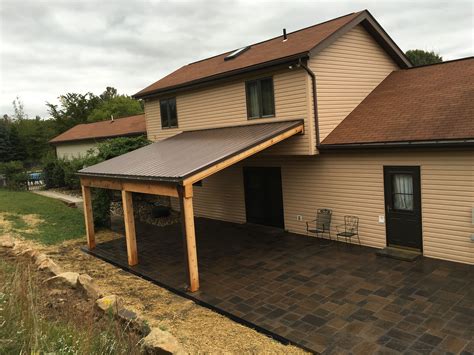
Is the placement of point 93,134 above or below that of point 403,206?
above

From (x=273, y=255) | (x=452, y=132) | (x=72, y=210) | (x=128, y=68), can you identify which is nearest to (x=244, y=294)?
(x=273, y=255)

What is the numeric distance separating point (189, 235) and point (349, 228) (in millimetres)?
4773

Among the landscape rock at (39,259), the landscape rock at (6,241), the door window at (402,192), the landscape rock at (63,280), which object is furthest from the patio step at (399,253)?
the landscape rock at (6,241)

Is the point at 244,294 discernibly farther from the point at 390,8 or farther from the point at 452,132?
the point at 390,8

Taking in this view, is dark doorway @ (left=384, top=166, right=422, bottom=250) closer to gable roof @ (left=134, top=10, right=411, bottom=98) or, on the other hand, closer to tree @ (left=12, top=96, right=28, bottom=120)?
gable roof @ (left=134, top=10, right=411, bottom=98)

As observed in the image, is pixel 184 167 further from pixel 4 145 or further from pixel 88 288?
pixel 4 145

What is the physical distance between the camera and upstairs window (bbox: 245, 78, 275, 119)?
36.3 feet

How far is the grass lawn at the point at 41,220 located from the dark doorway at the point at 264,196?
6062 millimetres

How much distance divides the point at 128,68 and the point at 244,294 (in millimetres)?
47399

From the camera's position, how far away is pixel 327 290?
7.45 m

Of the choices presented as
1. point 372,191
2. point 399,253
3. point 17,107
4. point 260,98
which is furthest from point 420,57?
point 17,107

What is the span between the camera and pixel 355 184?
10.1m

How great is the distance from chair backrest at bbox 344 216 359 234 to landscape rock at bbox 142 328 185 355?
259 inches

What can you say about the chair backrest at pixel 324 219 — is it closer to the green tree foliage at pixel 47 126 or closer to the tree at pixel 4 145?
the green tree foliage at pixel 47 126
